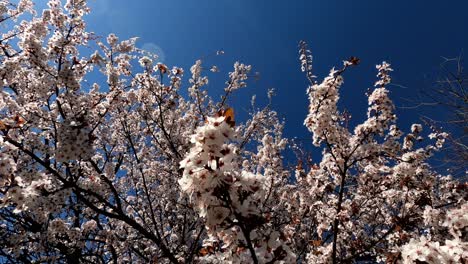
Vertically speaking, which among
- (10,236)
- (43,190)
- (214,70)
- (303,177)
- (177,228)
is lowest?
(43,190)

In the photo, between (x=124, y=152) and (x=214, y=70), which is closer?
(x=214, y=70)

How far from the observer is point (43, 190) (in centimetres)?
520

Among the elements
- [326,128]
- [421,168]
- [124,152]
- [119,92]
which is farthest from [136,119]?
[421,168]

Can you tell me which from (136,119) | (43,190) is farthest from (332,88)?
(136,119)

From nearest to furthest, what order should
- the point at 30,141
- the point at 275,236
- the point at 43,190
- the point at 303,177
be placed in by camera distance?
the point at 275,236 → the point at 43,190 → the point at 30,141 → the point at 303,177

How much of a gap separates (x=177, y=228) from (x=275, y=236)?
25.4ft

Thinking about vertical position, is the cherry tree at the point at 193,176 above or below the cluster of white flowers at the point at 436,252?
above

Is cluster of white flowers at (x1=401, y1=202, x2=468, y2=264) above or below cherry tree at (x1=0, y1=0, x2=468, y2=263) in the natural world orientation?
below

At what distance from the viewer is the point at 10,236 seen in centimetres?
742

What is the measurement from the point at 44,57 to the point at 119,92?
5.04 feet

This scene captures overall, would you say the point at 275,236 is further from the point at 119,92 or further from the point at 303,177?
the point at 303,177

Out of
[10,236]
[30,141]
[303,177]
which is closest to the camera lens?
[30,141]

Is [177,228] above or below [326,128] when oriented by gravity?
above

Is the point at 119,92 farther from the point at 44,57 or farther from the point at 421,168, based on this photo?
the point at 421,168
